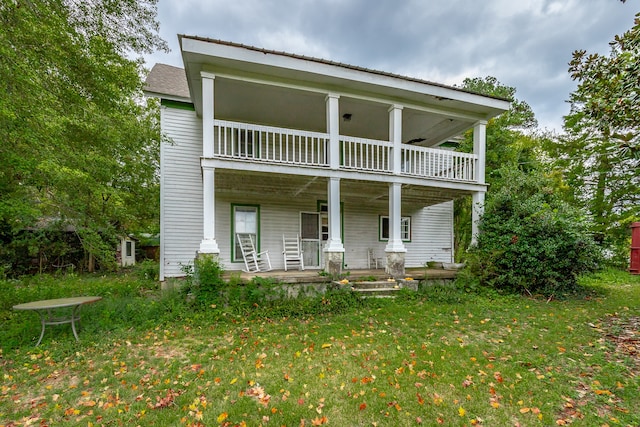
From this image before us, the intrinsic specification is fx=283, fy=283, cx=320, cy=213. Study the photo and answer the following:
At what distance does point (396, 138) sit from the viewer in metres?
8.00

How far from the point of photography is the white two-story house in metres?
6.72

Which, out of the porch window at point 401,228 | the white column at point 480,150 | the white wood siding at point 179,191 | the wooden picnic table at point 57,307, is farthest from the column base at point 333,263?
the white column at point 480,150

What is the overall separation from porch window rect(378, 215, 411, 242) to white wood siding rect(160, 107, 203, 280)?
634 cm

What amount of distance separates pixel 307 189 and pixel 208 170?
3.30 m

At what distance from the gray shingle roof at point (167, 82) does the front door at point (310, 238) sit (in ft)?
17.3

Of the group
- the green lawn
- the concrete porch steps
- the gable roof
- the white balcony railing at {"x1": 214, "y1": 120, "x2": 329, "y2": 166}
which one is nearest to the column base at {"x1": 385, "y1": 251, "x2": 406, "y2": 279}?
the concrete porch steps

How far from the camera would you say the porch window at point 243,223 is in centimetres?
894

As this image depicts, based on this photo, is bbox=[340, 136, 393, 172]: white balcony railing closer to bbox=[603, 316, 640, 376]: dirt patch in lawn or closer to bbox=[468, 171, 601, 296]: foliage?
bbox=[468, 171, 601, 296]: foliage

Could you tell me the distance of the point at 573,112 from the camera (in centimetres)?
1364

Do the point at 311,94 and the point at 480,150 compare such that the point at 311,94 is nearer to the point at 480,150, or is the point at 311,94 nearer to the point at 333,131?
the point at 333,131

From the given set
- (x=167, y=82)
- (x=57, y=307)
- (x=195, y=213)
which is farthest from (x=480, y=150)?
(x=57, y=307)

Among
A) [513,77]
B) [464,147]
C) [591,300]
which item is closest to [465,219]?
[464,147]

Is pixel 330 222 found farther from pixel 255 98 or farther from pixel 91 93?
pixel 91 93

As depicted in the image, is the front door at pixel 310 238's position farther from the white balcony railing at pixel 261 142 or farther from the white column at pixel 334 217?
the white column at pixel 334 217
